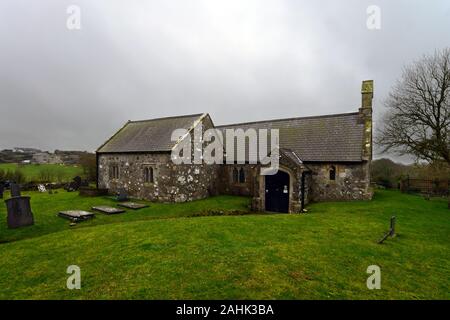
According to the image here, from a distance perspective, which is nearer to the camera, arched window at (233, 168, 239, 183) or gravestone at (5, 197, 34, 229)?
gravestone at (5, 197, 34, 229)

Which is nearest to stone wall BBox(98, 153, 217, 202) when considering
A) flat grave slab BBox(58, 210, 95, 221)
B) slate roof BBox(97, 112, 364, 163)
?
slate roof BBox(97, 112, 364, 163)

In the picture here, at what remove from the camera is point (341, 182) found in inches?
819

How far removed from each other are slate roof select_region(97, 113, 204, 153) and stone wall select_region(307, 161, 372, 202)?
11.9m

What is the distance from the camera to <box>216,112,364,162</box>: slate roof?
21141mm

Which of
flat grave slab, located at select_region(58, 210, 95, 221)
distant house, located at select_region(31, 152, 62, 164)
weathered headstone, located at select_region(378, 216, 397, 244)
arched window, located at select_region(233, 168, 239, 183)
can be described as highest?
distant house, located at select_region(31, 152, 62, 164)

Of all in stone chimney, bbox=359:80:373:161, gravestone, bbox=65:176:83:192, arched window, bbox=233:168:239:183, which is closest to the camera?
stone chimney, bbox=359:80:373:161

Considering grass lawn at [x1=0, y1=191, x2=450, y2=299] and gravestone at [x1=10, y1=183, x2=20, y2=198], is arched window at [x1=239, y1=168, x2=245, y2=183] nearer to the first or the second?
grass lawn at [x1=0, y1=191, x2=450, y2=299]

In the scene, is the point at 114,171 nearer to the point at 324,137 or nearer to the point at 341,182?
the point at 324,137

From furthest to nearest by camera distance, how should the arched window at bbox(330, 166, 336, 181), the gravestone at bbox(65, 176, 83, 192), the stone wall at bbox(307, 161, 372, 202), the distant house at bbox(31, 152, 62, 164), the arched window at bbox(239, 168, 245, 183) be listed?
1. the distant house at bbox(31, 152, 62, 164)
2. the gravestone at bbox(65, 176, 83, 192)
3. the arched window at bbox(239, 168, 245, 183)
4. the arched window at bbox(330, 166, 336, 181)
5. the stone wall at bbox(307, 161, 372, 202)

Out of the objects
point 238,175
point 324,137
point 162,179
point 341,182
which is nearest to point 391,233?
point 341,182

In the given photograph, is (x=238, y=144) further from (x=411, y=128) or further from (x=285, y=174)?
(x=411, y=128)

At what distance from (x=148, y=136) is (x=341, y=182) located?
59.2 ft

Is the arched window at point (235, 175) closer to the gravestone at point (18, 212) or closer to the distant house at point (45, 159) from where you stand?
the gravestone at point (18, 212)
